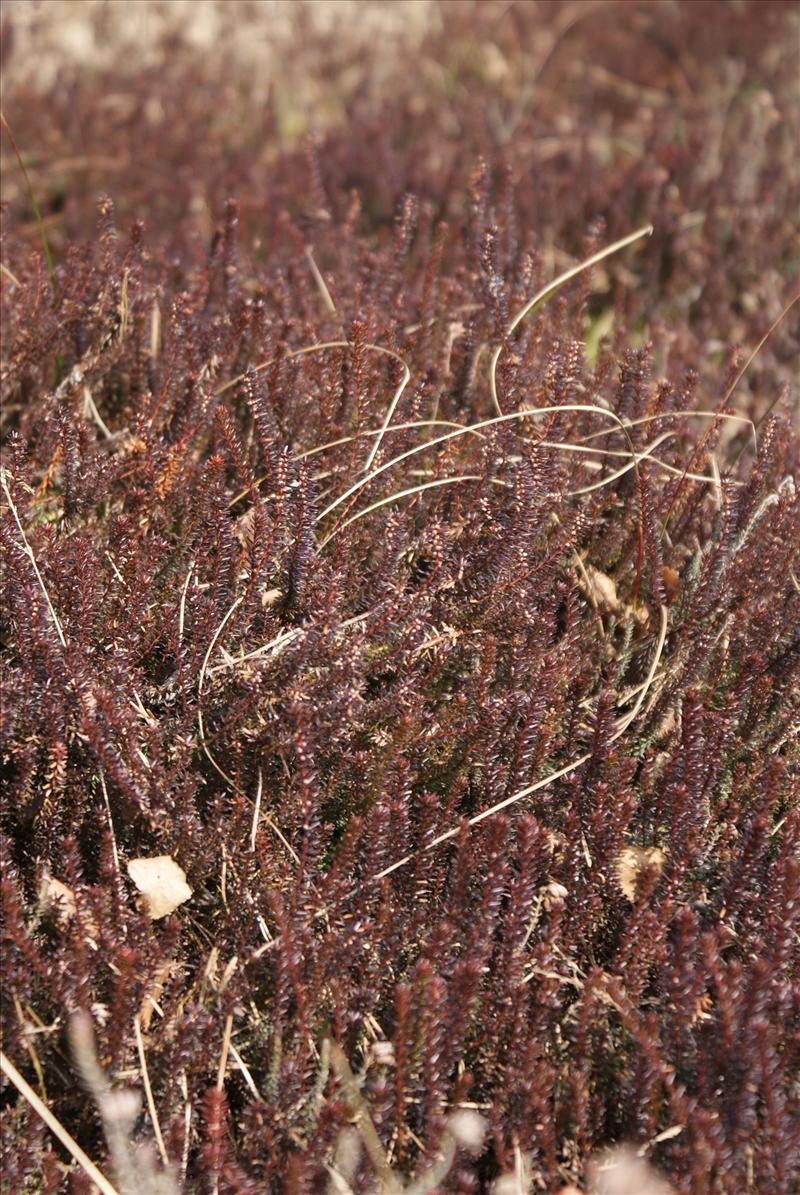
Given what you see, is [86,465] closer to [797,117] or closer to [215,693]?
[215,693]

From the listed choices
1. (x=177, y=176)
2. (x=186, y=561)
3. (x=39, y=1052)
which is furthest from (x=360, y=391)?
(x=177, y=176)

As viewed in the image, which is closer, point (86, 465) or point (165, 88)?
point (86, 465)

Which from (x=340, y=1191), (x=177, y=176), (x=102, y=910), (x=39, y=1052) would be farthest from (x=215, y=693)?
(x=177, y=176)

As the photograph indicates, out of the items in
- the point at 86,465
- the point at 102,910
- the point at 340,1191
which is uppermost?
the point at 86,465

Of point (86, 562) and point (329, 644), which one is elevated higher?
point (86, 562)

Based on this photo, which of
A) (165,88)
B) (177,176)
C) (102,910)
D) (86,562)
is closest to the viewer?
(102,910)

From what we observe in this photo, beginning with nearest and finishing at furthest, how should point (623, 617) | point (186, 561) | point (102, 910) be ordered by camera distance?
point (102, 910)
point (186, 561)
point (623, 617)

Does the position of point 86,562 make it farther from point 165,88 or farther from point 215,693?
point 165,88
